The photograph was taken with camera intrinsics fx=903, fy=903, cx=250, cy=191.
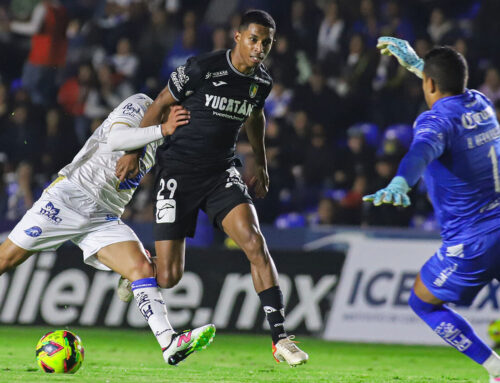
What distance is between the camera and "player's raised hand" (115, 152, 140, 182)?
278 inches

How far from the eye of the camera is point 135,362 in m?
8.39

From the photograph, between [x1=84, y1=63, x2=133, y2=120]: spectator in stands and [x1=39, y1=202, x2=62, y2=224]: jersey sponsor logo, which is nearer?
[x1=39, y1=202, x2=62, y2=224]: jersey sponsor logo

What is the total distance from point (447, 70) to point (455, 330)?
1.74m

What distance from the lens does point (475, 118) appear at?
5727 mm

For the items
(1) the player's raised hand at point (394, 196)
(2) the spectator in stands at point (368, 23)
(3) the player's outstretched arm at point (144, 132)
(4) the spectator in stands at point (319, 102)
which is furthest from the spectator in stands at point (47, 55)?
(1) the player's raised hand at point (394, 196)

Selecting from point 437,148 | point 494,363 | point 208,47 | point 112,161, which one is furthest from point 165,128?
point 208,47

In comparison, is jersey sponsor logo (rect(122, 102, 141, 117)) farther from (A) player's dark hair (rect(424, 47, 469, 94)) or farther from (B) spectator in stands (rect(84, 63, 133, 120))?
(B) spectator in stands (rect(84, 63, 133, 120))

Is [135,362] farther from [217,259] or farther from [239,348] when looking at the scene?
[217,259]

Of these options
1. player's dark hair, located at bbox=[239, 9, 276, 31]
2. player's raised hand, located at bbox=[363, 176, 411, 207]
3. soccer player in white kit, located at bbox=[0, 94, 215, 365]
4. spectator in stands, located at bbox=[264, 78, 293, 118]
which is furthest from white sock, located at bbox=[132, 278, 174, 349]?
spectator in stands, located at bbox=[264, 78, 293, 118]

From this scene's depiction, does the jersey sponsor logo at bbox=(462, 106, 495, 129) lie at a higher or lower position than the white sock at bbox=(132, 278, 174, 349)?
higher

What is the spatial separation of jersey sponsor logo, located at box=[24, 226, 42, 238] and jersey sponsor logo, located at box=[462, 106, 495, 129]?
3.45 m

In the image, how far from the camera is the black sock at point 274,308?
22.6 feet

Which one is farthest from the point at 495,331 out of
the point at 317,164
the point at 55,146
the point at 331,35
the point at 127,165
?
the point at 55,146

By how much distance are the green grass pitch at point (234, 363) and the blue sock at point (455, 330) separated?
1.23 meters
